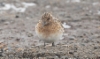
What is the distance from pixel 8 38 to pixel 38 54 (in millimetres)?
2845

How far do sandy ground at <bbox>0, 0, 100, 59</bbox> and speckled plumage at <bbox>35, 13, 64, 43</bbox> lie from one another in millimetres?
295

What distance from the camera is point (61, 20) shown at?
51.8 feet

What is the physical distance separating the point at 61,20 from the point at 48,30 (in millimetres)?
5502

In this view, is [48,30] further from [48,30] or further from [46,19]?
[46,19]

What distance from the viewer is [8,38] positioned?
1254cm

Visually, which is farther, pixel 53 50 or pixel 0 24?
pixel 0 24

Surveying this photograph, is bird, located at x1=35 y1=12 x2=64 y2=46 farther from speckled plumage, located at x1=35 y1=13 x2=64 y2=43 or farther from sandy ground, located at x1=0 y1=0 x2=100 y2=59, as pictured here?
sandy ground, located at x1=0 y1=0 x2=100 y2=59

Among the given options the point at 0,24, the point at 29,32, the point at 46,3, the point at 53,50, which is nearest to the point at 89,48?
the point at 53,50

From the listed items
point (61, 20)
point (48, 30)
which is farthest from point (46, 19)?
point (61, 20)

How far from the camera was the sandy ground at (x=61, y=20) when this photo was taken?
10258 mm

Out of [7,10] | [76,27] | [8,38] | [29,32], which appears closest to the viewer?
[8,38]

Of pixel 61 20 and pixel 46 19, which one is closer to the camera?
pixel 46 19

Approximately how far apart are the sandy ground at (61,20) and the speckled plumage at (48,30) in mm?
295

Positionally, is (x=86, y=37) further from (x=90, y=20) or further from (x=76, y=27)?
(x=90, y=20)
